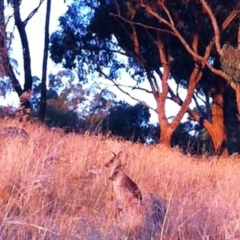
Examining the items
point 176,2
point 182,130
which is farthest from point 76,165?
point 182,130

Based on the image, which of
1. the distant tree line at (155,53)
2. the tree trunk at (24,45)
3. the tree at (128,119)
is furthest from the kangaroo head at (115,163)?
the tree at (128,119)

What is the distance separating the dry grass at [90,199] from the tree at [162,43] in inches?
311

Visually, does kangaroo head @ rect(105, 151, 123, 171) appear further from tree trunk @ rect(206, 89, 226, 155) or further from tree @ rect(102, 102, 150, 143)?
tree @ rect(102, 102, 150, 143)

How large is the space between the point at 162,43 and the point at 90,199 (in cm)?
1247

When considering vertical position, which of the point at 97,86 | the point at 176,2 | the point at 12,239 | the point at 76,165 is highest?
the point at 176,2

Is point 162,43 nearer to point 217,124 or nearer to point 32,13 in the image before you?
point 217,124

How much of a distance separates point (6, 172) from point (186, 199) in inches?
49.6

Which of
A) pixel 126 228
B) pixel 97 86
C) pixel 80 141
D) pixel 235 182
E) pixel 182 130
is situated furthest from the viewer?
pixel 182 130

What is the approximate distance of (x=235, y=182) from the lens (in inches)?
230

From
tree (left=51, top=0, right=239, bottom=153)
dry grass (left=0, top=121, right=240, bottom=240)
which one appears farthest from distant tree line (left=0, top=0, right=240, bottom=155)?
dry grass (left=0, top=121, right=240, bottom=240)

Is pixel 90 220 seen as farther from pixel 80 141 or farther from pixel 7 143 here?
pixel 80 141

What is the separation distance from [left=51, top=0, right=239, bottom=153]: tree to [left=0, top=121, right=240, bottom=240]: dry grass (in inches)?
311

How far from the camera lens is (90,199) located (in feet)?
14.0

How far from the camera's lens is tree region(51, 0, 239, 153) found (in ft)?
50.2
